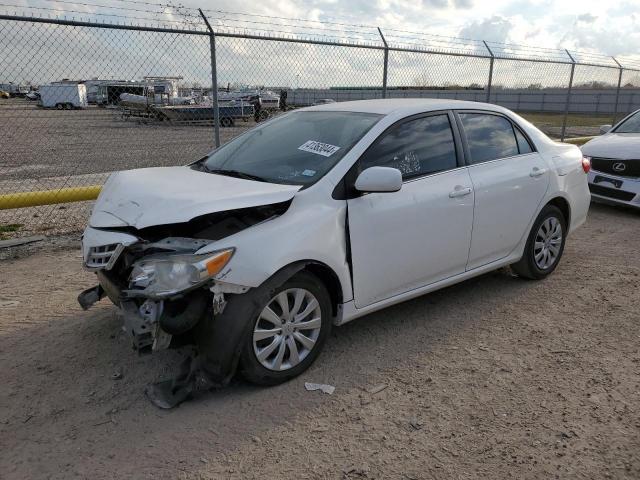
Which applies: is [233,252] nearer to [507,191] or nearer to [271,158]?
[271,158]

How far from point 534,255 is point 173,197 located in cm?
336

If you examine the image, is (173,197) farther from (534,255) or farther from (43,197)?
(43,197)

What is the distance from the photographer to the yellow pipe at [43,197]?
5.96m

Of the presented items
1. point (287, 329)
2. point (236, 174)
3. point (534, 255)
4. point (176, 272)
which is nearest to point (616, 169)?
point (534, 255)

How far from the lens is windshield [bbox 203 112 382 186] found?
11.9ft

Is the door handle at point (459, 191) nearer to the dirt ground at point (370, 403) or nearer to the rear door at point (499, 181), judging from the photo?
the rear door at point (499, 181)

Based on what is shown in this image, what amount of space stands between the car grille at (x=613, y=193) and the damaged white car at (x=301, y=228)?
12.5ft

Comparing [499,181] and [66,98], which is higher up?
[66,98]

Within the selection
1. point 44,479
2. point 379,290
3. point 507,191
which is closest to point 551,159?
point 507,191

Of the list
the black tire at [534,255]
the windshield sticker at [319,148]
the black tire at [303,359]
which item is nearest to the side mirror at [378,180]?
the windshield sticker at [319,148]

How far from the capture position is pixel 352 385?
333 centimetres

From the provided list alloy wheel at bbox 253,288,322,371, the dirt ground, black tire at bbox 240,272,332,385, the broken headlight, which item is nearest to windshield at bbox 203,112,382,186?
black tire at bbox 240,272,332,385

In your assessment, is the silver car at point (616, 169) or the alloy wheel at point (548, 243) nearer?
the alloy wheel at point (548, 243)

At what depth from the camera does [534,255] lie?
4965mm
